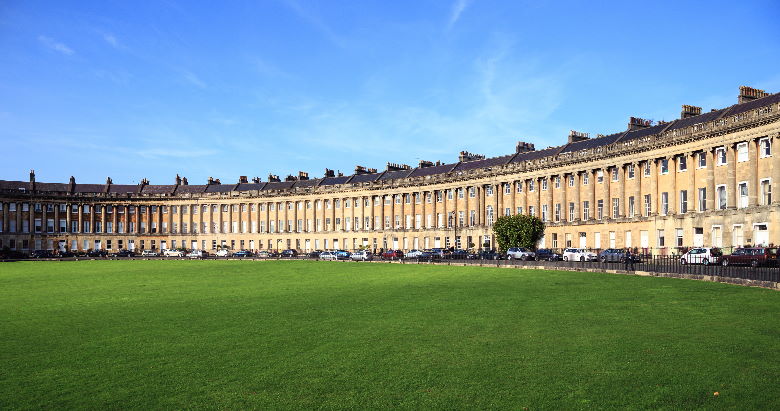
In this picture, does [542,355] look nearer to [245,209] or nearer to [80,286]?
[80,286]

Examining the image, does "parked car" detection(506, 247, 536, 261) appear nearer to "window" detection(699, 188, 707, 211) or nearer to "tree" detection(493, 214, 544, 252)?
"tree" detection(493, 214, 544, 252)

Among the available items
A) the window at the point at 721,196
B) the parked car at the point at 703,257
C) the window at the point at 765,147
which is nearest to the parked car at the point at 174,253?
the window at the point at 721,196

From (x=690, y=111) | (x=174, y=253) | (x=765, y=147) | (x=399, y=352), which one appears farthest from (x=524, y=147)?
(x=399, y=352)

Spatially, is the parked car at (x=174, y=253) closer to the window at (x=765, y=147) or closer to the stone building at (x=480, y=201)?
the stone building at (x=480, y=201)

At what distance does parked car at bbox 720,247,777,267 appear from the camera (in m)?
40.6

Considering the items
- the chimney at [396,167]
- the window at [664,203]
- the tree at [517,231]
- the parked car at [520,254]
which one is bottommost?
the parked car at [520,254]

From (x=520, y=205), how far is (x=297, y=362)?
78.2 m

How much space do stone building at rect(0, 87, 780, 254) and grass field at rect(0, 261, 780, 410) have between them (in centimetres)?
3859

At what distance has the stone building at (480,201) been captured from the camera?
57.7 m

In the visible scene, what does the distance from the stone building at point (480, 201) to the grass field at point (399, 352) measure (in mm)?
38592

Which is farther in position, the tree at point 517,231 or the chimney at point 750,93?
the tree at point 517,231

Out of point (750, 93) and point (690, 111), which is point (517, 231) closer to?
point (690, 111)

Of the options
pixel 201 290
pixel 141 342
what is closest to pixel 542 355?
pixel 141 342

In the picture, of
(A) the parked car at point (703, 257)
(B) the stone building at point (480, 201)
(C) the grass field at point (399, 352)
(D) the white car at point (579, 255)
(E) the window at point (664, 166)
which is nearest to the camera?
(C) the grass field at point (399, 352)
